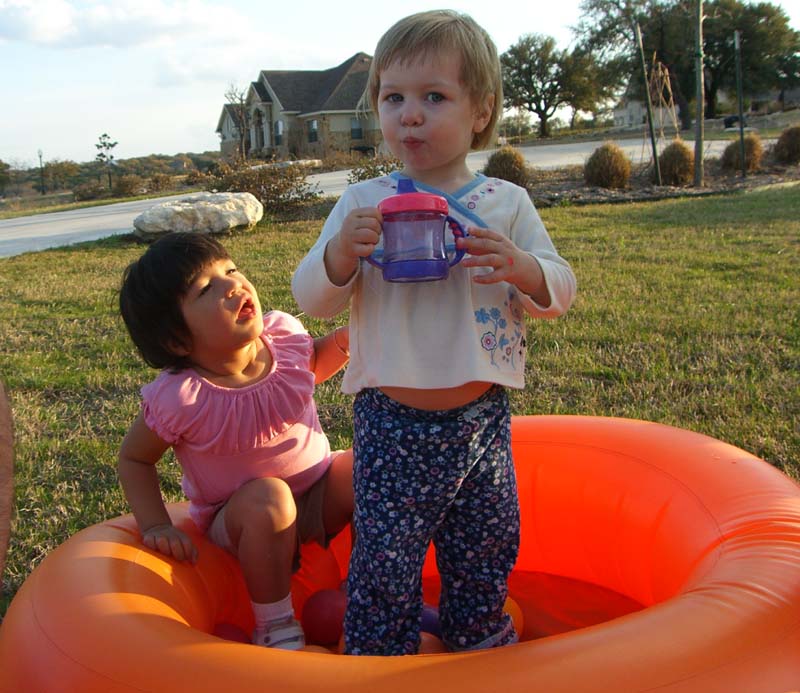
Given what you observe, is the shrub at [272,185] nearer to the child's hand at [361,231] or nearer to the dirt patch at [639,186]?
the dirt patch at [639,186]

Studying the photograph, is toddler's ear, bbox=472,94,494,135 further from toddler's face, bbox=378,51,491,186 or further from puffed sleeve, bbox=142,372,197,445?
puffed sleeve, bbox=142,372,197,445

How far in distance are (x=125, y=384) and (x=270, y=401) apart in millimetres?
2086

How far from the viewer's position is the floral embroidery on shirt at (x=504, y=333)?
1695mm

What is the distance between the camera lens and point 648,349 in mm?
4086

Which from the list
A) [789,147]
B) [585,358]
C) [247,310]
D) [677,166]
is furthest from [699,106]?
[247,310]

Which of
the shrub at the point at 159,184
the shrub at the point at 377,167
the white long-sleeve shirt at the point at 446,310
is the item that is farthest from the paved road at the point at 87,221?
the white long-sleeve shirt at the point at 446,310

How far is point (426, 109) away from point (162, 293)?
757mm

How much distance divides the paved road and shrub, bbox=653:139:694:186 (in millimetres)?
994

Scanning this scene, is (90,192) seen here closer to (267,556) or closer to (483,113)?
(267,556)

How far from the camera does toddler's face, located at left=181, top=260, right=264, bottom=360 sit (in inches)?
76.5

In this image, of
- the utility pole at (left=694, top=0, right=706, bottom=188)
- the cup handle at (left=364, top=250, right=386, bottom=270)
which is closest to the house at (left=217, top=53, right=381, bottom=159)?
the utility pole at (left=694, top=0, right=706, bottom=188)

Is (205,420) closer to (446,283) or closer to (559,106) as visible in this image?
(446,283)

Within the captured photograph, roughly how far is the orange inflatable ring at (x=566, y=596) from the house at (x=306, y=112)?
98.0 ft

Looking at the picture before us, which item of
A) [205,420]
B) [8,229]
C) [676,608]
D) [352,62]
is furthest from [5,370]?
[352,62]
